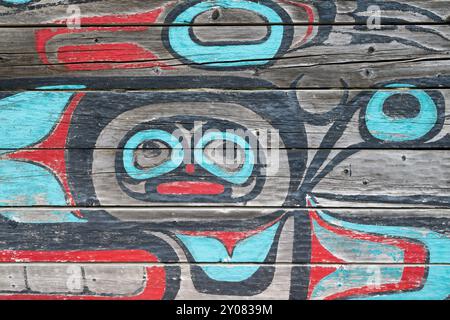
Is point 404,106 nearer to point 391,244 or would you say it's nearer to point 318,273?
point 391,244

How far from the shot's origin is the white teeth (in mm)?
1760

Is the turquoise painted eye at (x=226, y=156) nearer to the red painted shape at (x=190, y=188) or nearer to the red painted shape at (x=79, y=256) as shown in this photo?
the red painted shape at (x=190, y=188)

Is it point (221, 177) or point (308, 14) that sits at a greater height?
point (308, 14)

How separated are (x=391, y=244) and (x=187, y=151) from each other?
0.78m

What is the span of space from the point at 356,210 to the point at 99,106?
958mm

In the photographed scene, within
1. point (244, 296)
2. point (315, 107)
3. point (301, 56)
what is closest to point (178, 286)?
point (244, 296)

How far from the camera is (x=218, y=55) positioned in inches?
66.6

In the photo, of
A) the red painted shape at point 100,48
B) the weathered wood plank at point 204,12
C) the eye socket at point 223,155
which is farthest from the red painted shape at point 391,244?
the red painted shape at point 100,48

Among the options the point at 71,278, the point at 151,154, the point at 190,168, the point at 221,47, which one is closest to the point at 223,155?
the point at 190,168

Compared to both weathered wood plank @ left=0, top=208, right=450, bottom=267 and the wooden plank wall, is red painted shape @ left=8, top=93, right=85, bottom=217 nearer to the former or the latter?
the wooden plank wall

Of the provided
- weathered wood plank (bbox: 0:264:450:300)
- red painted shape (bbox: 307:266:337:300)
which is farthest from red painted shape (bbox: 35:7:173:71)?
red painted shape (bbox: 307:266:337:300)

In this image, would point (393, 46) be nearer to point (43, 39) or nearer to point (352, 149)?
point (352, 149)

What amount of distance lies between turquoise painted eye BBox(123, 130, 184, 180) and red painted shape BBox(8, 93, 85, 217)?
217 millimetres

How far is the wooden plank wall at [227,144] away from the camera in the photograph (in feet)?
5.51
